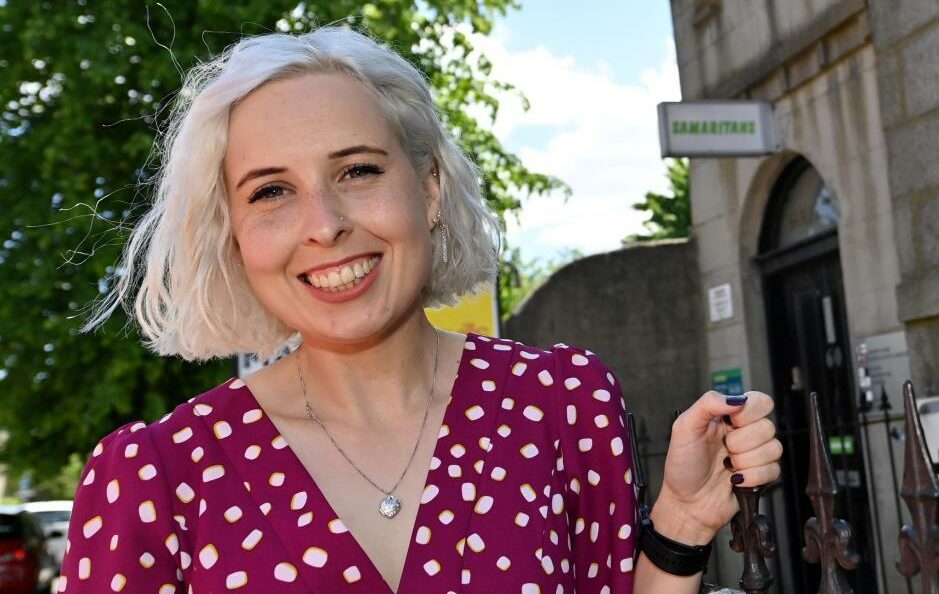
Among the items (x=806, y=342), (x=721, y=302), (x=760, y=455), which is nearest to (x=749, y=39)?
(x=721, y=302)

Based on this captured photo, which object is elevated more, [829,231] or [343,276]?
[829,231]

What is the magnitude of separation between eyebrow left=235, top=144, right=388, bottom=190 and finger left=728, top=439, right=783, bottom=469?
2.85ft

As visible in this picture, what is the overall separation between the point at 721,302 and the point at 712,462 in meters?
7.14

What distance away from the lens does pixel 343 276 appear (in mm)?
1926

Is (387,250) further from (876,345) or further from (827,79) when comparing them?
(827,79)

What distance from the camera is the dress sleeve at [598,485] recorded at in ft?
6.37

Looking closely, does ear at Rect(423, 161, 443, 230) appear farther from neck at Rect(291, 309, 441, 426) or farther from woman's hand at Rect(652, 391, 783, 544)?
woman's hand at Rect(652, 391, 783, 544)

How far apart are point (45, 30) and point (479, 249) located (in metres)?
8.88

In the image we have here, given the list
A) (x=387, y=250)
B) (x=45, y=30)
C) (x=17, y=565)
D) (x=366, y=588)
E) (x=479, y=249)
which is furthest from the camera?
(x=17, y=565)

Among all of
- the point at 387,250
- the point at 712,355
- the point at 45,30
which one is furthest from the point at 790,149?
the point at 45,30

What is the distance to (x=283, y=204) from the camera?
1976 mm

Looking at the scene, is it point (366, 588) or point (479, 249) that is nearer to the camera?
point (366, 588)

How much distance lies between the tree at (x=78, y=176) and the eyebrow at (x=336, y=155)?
26.9ft

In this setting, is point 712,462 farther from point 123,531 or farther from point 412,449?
point 123,531
